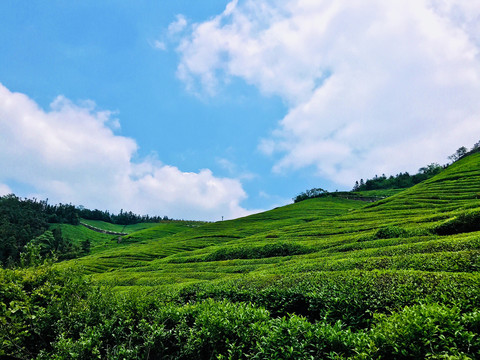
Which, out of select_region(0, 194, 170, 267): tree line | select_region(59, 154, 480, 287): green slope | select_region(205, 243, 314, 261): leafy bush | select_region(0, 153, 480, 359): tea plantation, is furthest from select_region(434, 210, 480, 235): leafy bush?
select_region(0, 194, 170, 267): tree line

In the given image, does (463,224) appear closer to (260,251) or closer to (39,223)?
(260,251)

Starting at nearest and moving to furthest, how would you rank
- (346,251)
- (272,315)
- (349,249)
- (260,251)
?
(272,315)
(346,251)
(349,249)
(260,251)

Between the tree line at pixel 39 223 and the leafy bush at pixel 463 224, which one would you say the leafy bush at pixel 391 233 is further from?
the tree line at pixel 39 223

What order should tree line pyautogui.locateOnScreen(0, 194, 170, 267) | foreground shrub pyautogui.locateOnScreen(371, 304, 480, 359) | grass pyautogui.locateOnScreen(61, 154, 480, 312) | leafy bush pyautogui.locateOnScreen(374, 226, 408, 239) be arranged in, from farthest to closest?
1. tree line pyautogui.locateOnScreen(0, 194, 170, 267)
2. leafy bush pyautogui.locateOnScreen(374, 226, 408, 239)
3. grass pyautogui.locateOnScreen(61, 154, 480, 312)
4. foreground shrub pyautogui.locateOnScreen(371, 304, 480, 359)

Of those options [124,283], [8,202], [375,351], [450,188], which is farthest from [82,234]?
[375,351]

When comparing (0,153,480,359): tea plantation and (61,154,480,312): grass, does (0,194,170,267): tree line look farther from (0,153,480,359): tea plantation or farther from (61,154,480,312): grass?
(0,153,480,359): tea plantation

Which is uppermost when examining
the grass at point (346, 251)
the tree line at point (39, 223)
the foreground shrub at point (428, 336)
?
the tree line at point (39, 223)

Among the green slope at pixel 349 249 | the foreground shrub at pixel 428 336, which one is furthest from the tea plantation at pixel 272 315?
the green slope at pixel 349 249

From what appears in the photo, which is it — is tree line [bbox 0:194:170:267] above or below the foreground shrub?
above

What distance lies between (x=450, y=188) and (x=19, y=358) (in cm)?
4164

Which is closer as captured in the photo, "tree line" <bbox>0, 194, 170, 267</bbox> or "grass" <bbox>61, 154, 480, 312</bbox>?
"grass" <bbox>61, 154, 480, 312</bbox>

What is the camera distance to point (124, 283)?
77.3ft

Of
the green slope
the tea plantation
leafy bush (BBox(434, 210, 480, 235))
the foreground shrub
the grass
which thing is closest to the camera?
the foreground shrub

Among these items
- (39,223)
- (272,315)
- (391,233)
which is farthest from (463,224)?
(39,223)
